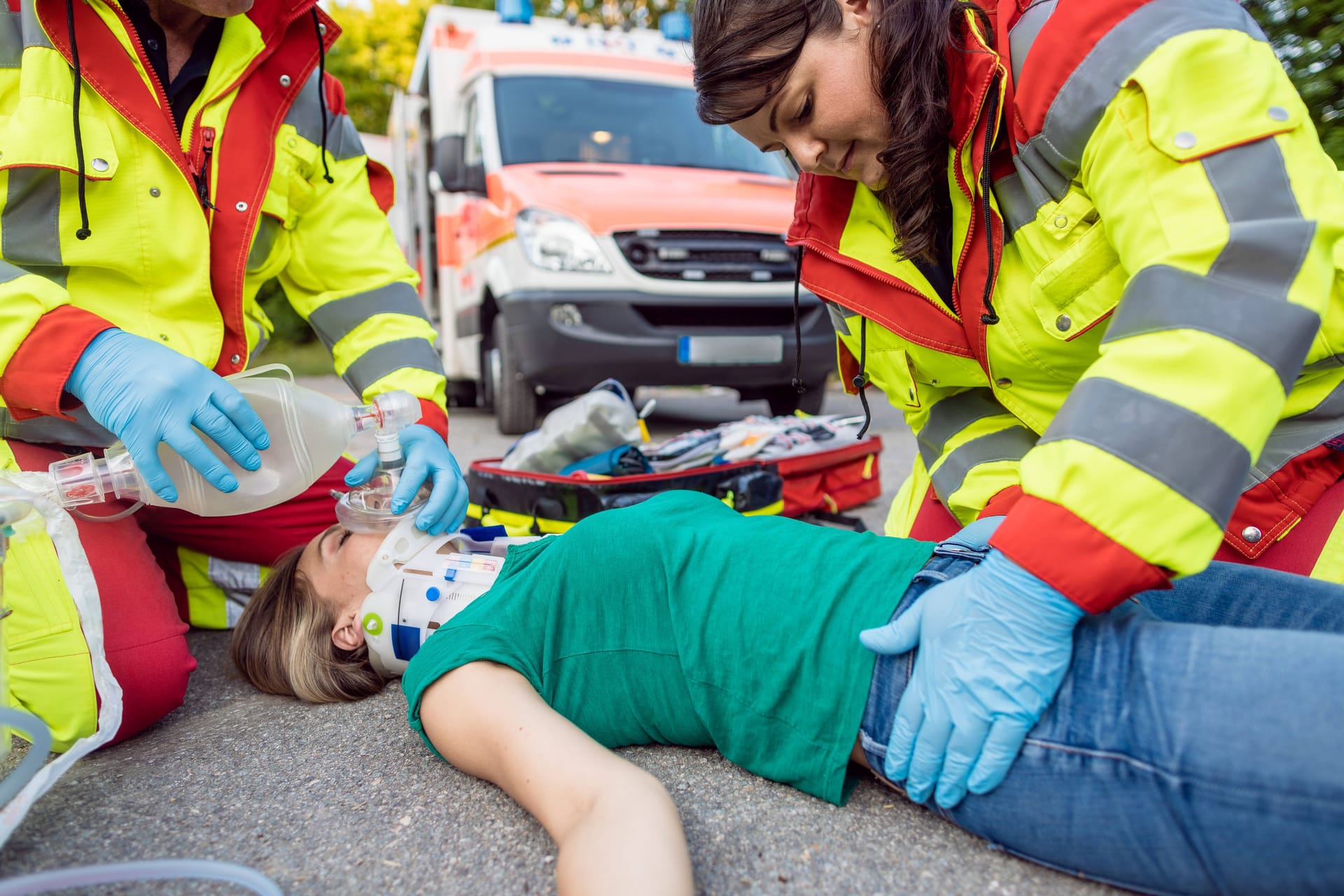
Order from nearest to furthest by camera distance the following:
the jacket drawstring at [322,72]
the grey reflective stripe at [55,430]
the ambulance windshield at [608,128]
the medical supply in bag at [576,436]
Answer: the grey reflective stripe at [55,430] → the jacket drawstring at [322,72] → the medical supply in bag at [576,436] → the ambulance windshield at [608,128]

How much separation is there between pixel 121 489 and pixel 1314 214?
2.24m

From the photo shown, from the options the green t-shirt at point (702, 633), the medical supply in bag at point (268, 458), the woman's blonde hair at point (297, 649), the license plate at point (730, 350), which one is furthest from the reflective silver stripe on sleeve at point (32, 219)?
the license plate at point (730, 350)

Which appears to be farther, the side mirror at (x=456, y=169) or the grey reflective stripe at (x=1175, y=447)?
the side mirror at (x=456, y=169)

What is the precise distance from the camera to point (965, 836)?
1.43 meters

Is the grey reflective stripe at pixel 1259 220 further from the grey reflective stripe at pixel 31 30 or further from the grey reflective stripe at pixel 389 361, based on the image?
the grey reflective stripe at pixel 31 30

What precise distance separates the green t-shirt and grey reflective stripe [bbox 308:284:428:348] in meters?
1.12

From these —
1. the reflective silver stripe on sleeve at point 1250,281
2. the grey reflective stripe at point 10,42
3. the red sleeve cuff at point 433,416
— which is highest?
the grey reflective stripe at point 10,42

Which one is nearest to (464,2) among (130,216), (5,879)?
(130,216)

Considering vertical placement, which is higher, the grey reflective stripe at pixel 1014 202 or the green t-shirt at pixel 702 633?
the grey reflective stripe at pixel 1014 202

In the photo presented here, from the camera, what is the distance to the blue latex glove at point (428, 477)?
205 centimetres

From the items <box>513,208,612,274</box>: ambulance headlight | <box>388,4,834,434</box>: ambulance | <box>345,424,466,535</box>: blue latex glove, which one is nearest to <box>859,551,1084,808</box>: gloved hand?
<box>345,424,466,535</box>: blue latex glove

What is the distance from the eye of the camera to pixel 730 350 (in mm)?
5105

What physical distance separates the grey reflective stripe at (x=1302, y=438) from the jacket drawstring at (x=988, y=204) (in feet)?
1.74

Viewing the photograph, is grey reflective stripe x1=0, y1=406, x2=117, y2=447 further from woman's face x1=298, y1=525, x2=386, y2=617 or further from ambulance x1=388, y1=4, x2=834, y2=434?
ambulance x1=388, y1=4, x2=834, y2=434
